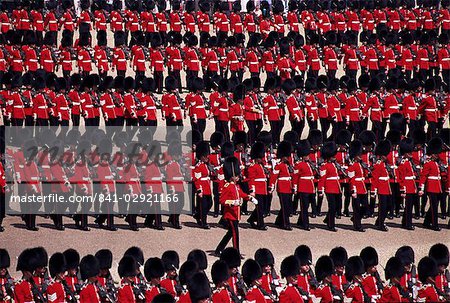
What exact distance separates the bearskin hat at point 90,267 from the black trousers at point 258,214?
322 centimetres

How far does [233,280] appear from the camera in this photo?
38.1ft

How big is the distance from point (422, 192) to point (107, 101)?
5.16 metres

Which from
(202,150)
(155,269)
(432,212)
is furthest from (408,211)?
(155,269)

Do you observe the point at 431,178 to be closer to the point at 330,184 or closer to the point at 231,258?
the point at 330,184

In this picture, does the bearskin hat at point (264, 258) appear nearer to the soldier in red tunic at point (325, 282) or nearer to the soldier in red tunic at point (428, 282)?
the soldier in red tunic at point (325, 282)

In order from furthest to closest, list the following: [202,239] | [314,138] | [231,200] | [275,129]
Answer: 1. [275,129]
2. [314,138]
3. [202,239]
4. [231,200]

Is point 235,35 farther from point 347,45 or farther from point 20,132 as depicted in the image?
point 20,132

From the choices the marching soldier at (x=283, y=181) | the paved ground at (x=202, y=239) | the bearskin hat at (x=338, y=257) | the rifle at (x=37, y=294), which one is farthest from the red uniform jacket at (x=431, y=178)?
the rifle at (x=37, y=294)

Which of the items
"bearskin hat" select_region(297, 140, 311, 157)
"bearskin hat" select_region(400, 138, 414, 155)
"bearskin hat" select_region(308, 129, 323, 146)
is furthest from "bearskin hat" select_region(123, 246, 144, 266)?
"bearskin hat" select_region(400, 138, 414, 155)

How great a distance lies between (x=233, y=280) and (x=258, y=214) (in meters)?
2.83

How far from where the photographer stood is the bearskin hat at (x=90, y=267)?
37.3ft

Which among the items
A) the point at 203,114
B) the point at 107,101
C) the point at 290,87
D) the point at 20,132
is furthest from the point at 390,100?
the point at 20,132

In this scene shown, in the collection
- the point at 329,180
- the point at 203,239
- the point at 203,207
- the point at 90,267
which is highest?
the point at 90,267

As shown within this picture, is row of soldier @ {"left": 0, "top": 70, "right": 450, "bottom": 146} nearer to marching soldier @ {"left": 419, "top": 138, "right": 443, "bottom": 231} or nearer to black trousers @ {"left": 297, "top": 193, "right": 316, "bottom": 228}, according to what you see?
marching soldier @ {"left": 419, "top": 138, "right": 443, "bottom": 231}
